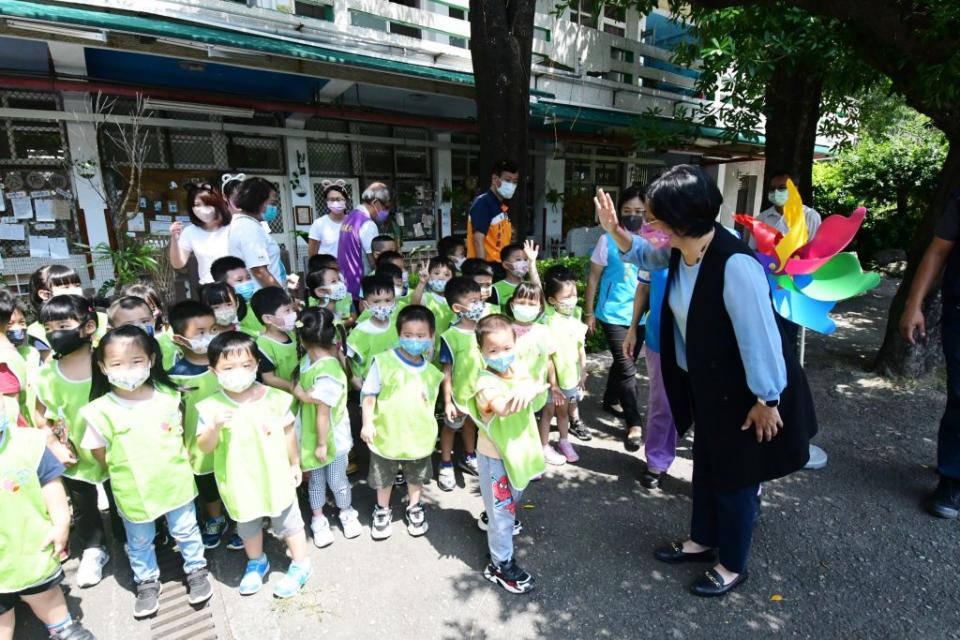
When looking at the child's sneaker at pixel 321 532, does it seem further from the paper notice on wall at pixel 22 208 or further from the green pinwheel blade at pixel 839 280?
the paper notice on wall at pixel 22 208

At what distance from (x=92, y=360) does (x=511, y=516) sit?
6.82 feet

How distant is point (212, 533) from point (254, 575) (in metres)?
0.46

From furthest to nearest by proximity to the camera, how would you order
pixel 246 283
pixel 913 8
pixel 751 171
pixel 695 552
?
pixel 751 171 → pixel 913 8 → pixel 246 283 → pixel 695 552

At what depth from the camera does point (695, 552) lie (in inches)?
111

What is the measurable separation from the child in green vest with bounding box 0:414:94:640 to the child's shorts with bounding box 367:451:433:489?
1.35m

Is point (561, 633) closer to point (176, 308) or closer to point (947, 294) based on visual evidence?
point (176, 308)

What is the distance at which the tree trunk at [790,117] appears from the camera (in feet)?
24.2

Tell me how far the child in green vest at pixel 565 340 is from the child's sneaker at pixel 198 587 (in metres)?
2.13

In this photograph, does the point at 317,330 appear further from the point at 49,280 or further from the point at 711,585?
the point at 711,585

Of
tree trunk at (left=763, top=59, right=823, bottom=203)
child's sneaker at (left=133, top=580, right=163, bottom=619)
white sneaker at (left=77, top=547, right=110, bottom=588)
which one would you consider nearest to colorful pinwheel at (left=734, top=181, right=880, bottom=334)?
child's sneaker at (left=133, top=580, right=163, bottom=619)

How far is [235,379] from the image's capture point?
8.01ft

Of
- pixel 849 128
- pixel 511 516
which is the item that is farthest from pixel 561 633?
pixel 849 128

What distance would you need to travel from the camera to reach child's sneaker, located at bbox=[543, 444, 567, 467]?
3.83 meters

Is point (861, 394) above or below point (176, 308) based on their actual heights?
below
